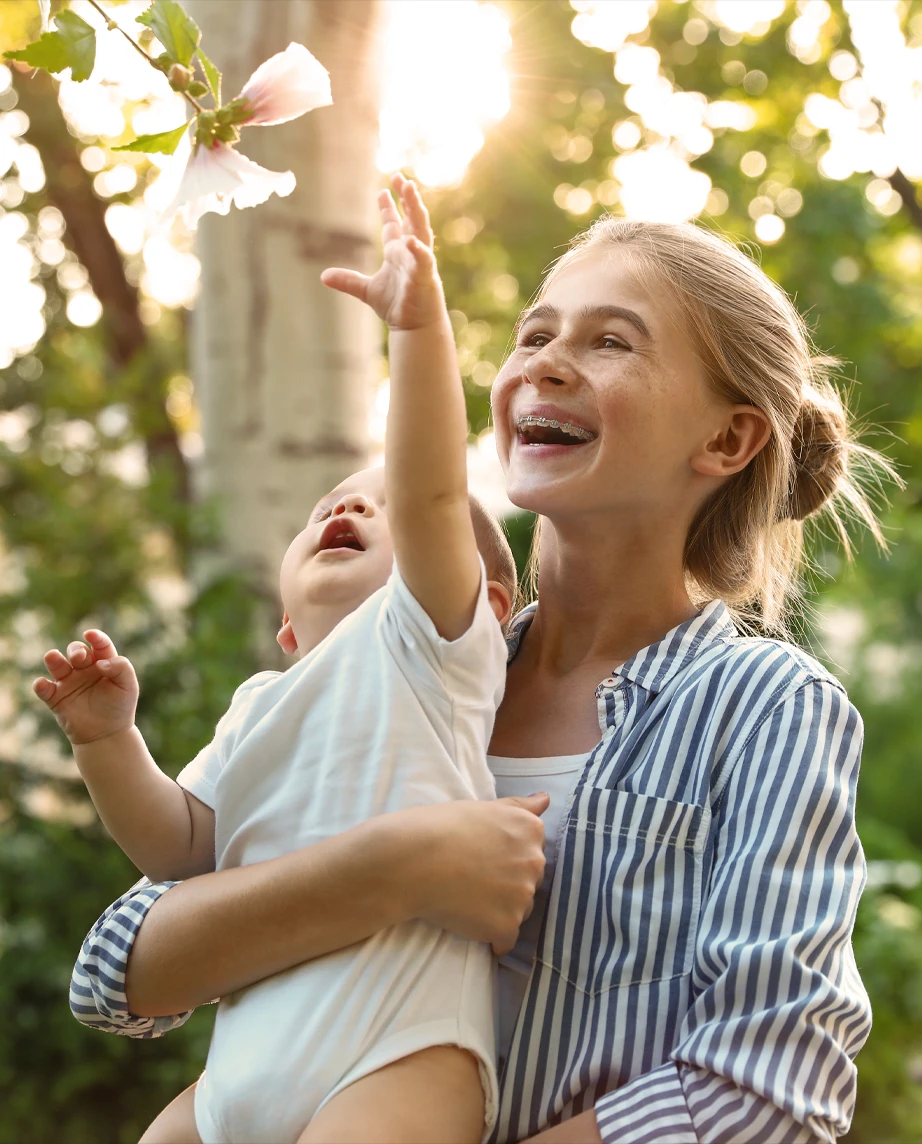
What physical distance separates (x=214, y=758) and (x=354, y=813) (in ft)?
0.91

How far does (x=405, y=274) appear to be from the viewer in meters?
1.12

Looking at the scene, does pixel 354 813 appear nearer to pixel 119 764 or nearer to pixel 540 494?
pixel 119 764

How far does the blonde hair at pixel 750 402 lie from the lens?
1.56 meters

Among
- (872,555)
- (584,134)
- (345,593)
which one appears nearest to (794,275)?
(584,134)

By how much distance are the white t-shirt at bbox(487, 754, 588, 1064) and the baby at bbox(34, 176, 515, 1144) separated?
7 centimetres

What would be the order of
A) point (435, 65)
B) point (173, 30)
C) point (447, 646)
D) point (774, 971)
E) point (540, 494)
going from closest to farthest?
point (173, 30)
point (774, 971)
point (447, 646)
point (540, 494)
point (435, 65)

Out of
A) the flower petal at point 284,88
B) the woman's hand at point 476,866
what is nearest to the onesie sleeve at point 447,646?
the woman's hand at point 476,866

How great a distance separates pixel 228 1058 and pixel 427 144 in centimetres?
462

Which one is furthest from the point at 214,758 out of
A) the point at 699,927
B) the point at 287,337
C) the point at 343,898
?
the point at 287,337

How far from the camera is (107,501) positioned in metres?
3.53

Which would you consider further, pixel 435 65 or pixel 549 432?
pixel 435 65

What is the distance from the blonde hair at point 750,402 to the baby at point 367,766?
0.49 m

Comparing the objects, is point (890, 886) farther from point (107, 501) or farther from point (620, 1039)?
point (620, 1039)

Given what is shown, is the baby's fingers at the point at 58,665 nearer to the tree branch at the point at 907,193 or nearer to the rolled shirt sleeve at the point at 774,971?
the rolled shirt sleeve at the point at 774,971
